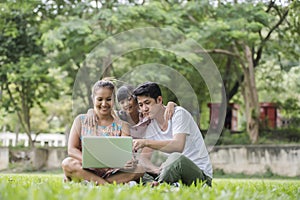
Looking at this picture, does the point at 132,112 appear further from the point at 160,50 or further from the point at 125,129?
the point at 160,50

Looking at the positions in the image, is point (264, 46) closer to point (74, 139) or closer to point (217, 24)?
point (217, 24)

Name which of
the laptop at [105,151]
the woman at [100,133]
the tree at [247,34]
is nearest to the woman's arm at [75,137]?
the woman at [100,133]

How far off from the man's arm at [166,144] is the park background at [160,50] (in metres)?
7.53

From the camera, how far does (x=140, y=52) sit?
46.9ft

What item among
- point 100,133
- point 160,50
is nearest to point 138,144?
point 100,133

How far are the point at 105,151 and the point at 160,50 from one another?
29.6 ft

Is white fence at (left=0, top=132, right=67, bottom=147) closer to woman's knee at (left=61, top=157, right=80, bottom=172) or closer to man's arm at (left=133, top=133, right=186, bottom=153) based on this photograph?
woman's knee at (left=61, top=157, right=80, bottom=172)

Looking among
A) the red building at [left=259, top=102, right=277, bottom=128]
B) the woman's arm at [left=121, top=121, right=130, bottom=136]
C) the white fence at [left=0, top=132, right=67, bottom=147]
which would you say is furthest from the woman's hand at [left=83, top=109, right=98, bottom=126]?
the white fence at [left=0, top=132, right=67, bottom=147]

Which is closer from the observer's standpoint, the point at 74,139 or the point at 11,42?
the point at 74,139

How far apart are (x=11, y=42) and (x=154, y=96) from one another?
11.7m

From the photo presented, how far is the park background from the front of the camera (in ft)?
41.7

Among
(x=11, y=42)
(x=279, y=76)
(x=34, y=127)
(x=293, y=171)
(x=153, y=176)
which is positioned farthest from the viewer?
(x=34, y=127)

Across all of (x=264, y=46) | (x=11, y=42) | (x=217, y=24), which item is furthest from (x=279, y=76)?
(x=11, y=42)

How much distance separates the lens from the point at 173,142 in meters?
3.97
